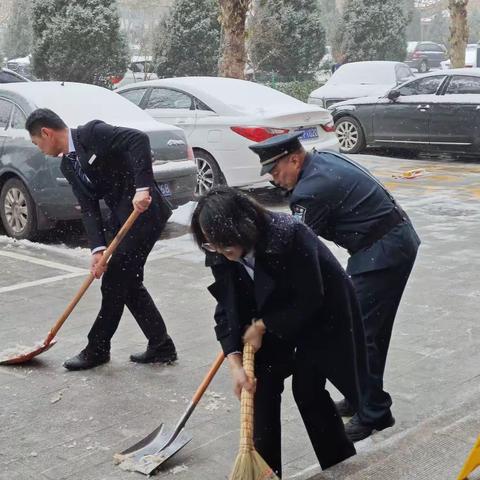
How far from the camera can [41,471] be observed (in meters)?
3.96

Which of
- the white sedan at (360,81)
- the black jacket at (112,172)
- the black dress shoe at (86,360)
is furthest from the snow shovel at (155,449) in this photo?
the white sedan at (360,81)

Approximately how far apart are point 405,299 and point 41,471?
352 centimetres

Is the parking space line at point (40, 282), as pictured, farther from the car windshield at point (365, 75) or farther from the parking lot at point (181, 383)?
the car windshield at point (365, 75)

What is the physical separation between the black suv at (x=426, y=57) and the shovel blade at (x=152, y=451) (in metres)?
40.2

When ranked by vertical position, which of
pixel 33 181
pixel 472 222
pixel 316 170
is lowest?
pixel 472 222

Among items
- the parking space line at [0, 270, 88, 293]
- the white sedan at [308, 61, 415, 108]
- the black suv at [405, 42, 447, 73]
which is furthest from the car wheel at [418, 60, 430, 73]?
the parking space line at [0, 270, 88, 293]

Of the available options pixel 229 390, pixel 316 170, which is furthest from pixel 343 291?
pixel 229 390

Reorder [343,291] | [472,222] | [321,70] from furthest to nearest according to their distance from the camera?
[321,70] → [472,222] → [343,291]

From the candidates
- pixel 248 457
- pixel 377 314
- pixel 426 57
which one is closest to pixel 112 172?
pixel 377 314

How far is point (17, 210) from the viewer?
351 inches

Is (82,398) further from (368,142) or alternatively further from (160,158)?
(368,142)

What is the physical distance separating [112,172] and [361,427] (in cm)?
216

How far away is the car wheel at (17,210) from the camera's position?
28.8 feet

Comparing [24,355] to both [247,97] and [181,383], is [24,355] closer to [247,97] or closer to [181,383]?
[181,383]
